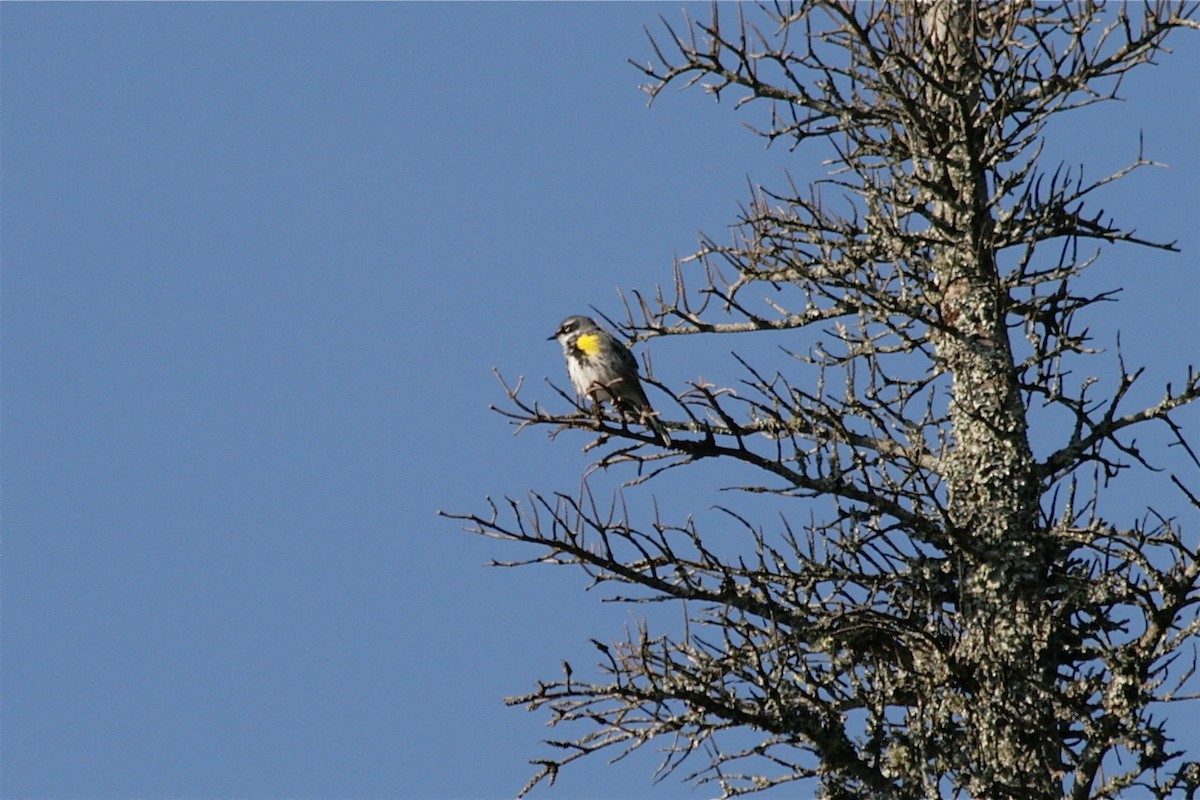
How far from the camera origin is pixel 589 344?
12.0 metres

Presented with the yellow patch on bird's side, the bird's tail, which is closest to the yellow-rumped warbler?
the yellow patch on bird's side

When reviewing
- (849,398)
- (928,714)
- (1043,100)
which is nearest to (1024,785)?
(928,714)

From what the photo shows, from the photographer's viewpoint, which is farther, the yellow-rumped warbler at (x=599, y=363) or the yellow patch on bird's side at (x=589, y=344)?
the yellow patch on bird's side at (x=589, y=344)

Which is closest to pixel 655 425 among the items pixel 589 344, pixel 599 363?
pixel 599 363

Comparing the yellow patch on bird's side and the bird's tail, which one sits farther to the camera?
the yellow patch on bird's side

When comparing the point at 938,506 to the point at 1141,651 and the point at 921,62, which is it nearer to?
the point at 1141,651

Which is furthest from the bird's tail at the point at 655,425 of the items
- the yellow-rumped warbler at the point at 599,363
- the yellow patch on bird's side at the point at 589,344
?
the yellow patch on bird's side at the point at 589,344

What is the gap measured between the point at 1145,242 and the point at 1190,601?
7.64 feet

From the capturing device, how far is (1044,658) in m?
8.73

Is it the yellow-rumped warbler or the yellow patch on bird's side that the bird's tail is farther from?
the yellow patch on bird's side

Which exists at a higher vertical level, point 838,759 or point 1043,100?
point 1043,100

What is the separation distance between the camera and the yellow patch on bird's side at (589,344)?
38.9 ft

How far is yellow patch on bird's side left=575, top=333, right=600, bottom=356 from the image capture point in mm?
11867

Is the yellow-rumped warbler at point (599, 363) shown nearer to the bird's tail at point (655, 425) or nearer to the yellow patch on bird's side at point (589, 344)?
the yellow patch on bird's side at point (589, 344)
